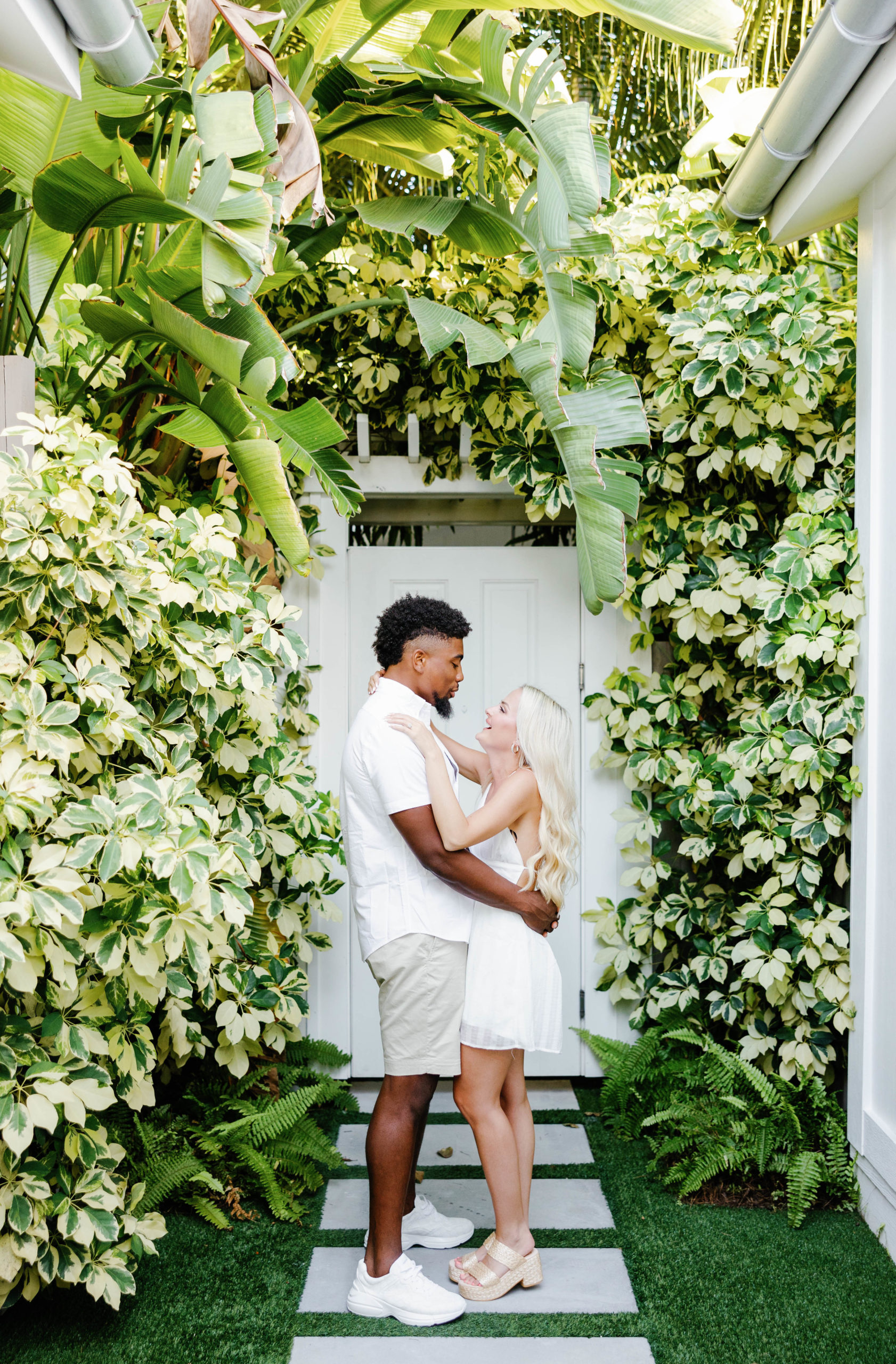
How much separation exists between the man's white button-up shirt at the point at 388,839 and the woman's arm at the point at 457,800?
0.11ft

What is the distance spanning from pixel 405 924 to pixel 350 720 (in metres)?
1.38

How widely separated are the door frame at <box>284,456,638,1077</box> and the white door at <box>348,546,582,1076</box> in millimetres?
43

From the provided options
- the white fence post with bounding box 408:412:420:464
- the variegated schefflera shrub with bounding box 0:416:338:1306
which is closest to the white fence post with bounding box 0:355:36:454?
the variegated schefflera shrub with bounding box 0:416:338:1306

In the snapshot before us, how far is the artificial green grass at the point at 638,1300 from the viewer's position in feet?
7.30

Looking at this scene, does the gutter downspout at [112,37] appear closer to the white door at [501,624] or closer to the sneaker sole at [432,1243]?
the white door at [501,624]

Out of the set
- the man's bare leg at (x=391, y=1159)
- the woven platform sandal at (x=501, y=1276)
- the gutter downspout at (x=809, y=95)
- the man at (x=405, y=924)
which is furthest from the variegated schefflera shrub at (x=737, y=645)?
the man's bare leg at (x=391, y=1159)

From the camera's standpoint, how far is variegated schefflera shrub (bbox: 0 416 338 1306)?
1.82 metres

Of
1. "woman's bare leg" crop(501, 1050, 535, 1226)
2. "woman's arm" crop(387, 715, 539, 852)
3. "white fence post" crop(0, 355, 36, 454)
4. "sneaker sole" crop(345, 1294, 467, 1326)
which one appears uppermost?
"white fence post" crop(0, 355, 36, 454)

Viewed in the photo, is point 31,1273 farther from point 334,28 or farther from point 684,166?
point 684,166

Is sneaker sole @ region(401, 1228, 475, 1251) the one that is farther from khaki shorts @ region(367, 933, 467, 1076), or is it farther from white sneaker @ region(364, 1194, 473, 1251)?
khaki shorts @ region(367, 933, 467, 1076)

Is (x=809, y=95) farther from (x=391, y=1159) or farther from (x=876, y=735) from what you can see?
(x=391, y=1159)

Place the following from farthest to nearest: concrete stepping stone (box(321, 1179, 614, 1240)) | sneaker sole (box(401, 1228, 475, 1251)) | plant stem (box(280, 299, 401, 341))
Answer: plant stem (box(280, 299, 401, 341))
concrete stepping stone (box(321, 1179, 614, 1240))
sneaker sole (box(401, 1228, 475, 1251))

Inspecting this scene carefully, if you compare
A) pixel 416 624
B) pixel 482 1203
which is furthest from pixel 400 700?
pixel 482 1203

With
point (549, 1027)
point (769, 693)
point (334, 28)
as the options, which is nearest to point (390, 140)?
point (334, 28)
